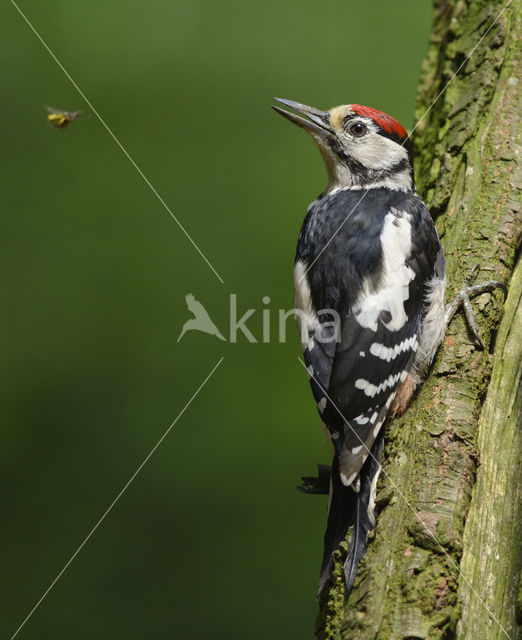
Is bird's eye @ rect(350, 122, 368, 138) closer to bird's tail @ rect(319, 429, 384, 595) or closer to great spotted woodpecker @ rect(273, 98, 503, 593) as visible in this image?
great spotted woodpecker @ rect(273, 98, 503, 593)

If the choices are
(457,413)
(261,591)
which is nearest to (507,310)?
(457,413)

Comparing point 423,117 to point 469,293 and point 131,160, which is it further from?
point 131,160

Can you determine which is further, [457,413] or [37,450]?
[37,450]

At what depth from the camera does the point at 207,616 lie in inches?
121

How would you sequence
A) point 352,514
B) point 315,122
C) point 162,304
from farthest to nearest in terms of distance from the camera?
point 162,304 < point 315,122 < point 352,514

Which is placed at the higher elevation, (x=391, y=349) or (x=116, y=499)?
(x=391, y=349)

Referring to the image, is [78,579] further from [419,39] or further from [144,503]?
[419,39]

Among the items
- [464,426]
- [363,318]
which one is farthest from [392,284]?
[464,426]

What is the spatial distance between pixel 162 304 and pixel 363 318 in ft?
5.50

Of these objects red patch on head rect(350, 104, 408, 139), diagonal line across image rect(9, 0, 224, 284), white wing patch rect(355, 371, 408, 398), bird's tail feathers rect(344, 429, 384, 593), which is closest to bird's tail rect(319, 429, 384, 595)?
bird's tail feathers rect(344, 429, 384, 593)

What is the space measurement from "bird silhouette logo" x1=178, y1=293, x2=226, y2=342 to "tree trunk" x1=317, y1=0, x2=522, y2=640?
1.35 m

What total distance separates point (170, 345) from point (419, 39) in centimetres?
254

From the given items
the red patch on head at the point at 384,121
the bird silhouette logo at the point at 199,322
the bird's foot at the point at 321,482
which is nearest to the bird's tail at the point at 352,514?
the bird's foot at the point at 321,482

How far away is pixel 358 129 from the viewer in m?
2.73
